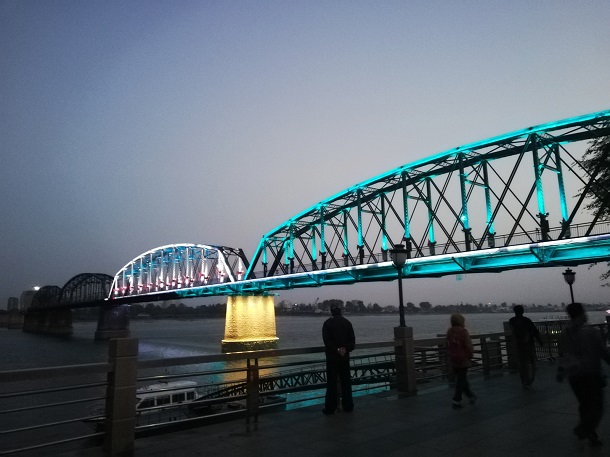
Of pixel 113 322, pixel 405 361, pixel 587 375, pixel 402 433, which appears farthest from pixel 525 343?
pixel 113 322

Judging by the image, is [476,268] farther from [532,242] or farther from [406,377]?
[406,377]

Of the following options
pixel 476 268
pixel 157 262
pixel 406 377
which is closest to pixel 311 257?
pixel 476 268

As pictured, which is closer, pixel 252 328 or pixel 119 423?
pixel 119 423

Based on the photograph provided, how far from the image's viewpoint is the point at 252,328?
68.1 m

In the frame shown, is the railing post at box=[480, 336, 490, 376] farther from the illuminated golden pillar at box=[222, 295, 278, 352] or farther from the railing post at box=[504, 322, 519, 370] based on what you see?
the illuminated golden pillar at box=[222, 295, 278, 352]

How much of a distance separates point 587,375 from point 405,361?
531 centimetres

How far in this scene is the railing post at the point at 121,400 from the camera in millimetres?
6629

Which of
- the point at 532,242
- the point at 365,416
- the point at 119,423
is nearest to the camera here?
the point at 119,423

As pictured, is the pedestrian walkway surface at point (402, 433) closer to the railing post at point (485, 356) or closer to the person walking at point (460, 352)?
the person walking at point (460, 352)

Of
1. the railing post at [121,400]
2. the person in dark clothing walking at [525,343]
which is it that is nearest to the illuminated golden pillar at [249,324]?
the person in dark clothing walking at [525,343]

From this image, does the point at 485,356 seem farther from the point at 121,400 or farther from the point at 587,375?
the point at 121,400

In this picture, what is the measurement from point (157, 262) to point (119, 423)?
413 ft

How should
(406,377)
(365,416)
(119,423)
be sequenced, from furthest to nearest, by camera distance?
(406,377) → (365,416) → (119,423)

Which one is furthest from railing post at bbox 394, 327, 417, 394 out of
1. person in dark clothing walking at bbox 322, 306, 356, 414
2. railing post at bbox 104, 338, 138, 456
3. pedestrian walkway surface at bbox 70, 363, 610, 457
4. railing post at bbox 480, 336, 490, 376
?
railing post at bbox 104, 338, 138, 456
